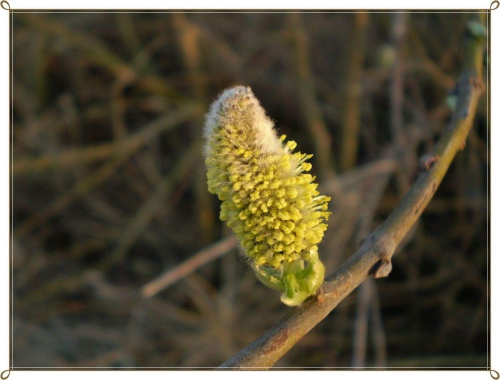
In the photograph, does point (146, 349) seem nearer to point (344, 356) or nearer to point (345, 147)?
point (344, 356)

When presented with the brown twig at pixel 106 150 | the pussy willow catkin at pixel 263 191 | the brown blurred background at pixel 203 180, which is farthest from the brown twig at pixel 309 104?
the pussy willow catkin at pixel 263 191

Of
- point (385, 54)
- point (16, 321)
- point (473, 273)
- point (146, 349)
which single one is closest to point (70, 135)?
point (16, 321)

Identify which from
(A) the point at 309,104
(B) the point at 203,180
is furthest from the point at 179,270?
(A) the point at 309,104

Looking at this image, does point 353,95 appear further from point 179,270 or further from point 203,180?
point 179,270

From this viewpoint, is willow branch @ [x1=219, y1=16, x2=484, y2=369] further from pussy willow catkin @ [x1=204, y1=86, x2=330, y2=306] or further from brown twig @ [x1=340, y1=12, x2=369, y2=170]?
brown twig @ [x1=340, y1=12, x2=369, y2=170]

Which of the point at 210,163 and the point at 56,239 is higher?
the point at 56,239

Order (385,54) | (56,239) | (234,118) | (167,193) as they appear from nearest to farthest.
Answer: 1. (234,118)
2. (385,54)
3. (167,193)
4. (56,239)

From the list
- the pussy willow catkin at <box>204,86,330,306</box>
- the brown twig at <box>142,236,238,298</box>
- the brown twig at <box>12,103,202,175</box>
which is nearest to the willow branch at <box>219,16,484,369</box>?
the pussy willow catkin at <box>204,86,330,306</box>
